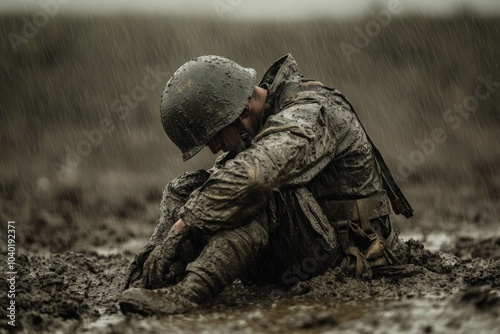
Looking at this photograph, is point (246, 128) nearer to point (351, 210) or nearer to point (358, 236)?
point (351, 210)

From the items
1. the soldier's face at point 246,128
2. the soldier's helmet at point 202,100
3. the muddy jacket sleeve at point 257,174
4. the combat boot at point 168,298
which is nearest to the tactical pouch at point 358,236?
the muddy jacket sleeve at point 257,174

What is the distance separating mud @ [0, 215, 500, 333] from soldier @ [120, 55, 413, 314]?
5.1 inches

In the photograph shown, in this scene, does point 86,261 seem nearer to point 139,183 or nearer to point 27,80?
point 139,183

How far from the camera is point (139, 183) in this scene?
1059 centimetres

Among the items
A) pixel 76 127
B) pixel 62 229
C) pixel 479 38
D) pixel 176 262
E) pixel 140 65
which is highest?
pixel 140 65

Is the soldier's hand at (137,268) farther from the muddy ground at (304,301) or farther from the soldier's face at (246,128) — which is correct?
the soldier's face at (246,128)

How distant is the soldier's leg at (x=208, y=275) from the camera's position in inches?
139

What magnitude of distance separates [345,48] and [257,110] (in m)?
10.7

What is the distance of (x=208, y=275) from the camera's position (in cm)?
371

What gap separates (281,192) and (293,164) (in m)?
0.21

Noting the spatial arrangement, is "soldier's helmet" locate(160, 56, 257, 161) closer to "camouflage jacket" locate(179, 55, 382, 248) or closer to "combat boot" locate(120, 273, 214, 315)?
"camouflage jacket" locate(179, 55, 382, 248)

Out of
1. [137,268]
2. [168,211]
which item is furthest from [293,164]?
[137,268]

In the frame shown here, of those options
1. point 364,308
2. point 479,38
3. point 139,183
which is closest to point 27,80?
point 139,183

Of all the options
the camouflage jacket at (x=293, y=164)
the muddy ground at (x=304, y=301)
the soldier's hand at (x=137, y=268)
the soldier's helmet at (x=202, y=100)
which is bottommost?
the muddy ground at (x=304, y=301)
